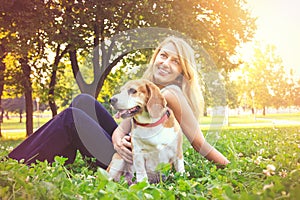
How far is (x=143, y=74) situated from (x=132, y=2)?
310 cm

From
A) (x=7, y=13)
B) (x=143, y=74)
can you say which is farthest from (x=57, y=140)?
(x=7, y=13)

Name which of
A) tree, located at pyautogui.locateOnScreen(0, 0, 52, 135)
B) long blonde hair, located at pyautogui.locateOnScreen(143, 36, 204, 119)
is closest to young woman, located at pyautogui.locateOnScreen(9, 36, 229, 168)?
long blonde hair, located at pyautogui.locateOnScreen(143, 36, 204, 119)

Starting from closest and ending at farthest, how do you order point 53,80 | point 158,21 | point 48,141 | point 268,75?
1. point 48,141
2. point 268,75
3. point 158,21
4. point 53,80

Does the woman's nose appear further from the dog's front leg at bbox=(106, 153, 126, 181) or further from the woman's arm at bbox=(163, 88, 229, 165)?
the dog's front leg at bbox=(106, 153, 126, 181)

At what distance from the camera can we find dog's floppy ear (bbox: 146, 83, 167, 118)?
1.15 m

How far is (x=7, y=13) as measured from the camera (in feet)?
15.8

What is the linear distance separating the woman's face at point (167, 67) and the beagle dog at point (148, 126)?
0.14m

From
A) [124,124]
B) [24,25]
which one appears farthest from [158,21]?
[124,124]

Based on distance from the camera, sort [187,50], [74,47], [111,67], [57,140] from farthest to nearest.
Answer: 1. [74,47]
2. [111,67]
3. [57,140]
4. [187,50]

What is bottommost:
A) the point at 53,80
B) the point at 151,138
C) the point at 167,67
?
the point at 151,138

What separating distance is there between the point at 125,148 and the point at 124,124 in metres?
0.12

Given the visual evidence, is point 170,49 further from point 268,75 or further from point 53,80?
point 53,80

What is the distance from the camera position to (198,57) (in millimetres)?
1788

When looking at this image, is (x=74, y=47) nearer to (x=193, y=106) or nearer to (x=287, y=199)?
(x=193, y=106)
